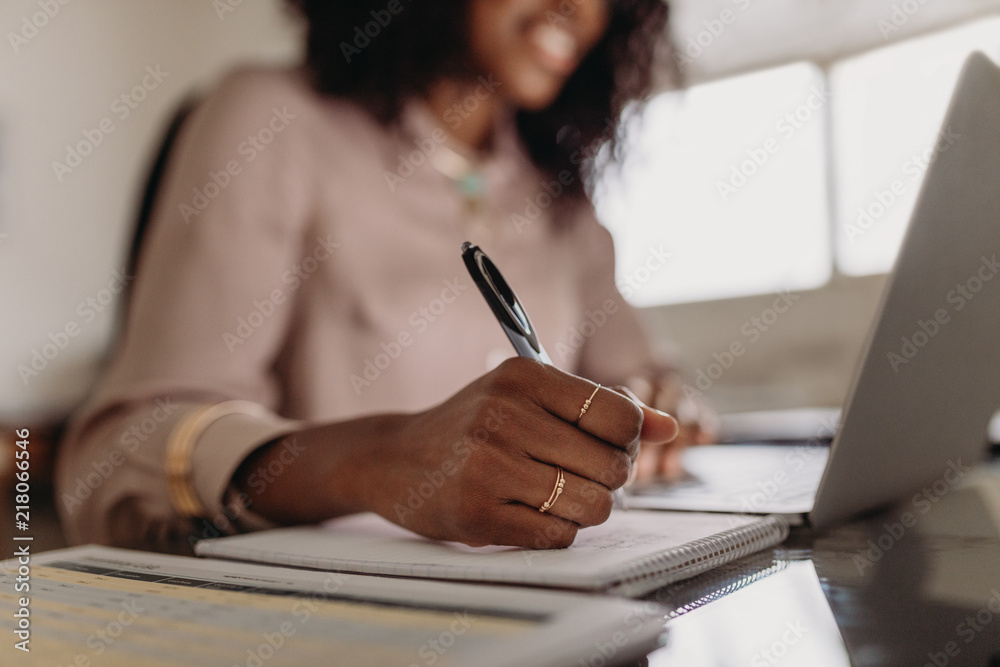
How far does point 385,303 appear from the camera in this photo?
3.31 ft

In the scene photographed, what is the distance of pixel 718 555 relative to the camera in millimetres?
354

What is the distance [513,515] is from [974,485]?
0.45 metres

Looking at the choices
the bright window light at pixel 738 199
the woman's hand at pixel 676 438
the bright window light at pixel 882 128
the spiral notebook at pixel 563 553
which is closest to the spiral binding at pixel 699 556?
the spiral notebook at pixel 563 553

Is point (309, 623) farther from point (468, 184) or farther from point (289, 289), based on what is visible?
point (468, 184)

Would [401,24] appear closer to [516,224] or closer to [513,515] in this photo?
[516,224]

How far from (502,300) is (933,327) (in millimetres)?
284

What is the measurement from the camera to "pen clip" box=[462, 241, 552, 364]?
1.26ft

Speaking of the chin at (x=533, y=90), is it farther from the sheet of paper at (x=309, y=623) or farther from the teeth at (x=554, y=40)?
the sheet of paper at (x=309, y=623)

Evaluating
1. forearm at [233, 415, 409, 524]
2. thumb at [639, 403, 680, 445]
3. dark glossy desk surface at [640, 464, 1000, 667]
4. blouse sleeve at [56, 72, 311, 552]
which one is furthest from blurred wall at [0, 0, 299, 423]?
dark glossy desk surface at [640, 464, 1000, 667]

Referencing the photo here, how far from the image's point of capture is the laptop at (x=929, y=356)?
1.26 feet

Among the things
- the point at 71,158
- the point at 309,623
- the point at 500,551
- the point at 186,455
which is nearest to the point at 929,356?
the point at 500,551

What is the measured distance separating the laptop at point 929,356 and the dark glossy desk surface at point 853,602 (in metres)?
0.04

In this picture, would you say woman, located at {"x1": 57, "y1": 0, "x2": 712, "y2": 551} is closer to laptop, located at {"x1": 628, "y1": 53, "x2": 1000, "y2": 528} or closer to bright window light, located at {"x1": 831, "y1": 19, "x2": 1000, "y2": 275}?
laptop, located at {"x1": 628, "y1": 53, "x2": 1000, "y2": 528}

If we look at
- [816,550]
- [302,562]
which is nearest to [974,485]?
[816,550]
